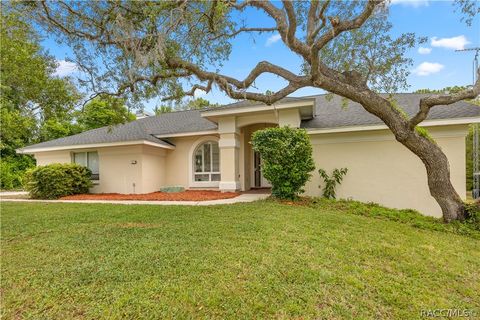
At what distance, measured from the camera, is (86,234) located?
18.4 feet

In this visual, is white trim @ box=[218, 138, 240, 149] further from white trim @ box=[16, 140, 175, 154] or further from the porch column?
white trim @ box=[16, 140, 175, 154]

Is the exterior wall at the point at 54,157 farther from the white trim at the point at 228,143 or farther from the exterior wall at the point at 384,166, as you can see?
the exterior wall at the point at 384,166

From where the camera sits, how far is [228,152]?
12.1m

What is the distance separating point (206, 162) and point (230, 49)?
7120 millimetres

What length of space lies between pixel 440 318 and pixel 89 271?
4.54 meters

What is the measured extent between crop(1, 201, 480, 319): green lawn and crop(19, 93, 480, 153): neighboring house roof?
5196 mm

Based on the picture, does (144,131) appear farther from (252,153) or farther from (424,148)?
(424,148)

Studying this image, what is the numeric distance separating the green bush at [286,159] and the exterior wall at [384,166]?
1974 millimetres

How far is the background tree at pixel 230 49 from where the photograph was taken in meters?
6.50

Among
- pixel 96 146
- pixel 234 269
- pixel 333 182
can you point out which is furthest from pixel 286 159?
pixel 96 146

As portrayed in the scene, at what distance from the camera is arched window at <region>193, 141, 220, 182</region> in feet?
45.8

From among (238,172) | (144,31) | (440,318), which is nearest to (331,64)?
(144,31)

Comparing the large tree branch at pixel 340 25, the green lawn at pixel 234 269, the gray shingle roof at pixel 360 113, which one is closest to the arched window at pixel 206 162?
the gray shingle roof at pixel 360 113

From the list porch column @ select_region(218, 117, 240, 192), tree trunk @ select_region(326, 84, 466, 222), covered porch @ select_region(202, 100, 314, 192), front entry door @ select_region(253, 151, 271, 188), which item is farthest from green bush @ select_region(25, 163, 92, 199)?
tree trunk @ select_region(326, 84, 466, 222)
